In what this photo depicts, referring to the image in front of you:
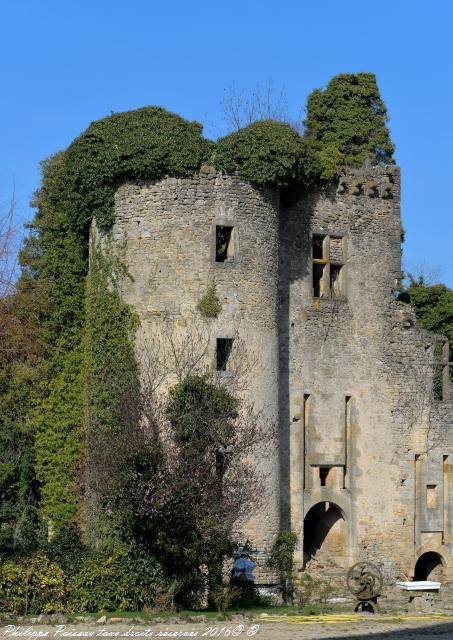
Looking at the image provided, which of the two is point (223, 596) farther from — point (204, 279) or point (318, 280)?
point (318, 280)

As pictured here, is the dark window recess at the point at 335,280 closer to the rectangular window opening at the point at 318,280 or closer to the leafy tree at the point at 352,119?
the rectangular window opening at the point at 318,280

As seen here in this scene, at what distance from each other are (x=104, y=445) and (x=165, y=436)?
1.35m

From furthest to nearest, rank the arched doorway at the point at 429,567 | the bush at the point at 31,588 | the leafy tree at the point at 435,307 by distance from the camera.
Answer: the leafy tree at the point at 435,307 → the arched doorway at the point at 429,567 → the bush at the point at 31,588

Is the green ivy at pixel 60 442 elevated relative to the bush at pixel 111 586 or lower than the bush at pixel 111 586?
elevated

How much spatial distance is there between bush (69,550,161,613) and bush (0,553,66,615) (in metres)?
0.36

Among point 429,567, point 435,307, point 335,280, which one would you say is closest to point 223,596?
point 335,280

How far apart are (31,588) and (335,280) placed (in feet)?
48.5

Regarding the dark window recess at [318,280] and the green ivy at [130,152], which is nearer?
the green ivy at [130,152]

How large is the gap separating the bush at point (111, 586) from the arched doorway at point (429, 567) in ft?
43.2

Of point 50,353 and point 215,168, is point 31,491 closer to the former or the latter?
point 50,353

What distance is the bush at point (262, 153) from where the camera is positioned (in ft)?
115

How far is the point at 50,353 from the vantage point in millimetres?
37156

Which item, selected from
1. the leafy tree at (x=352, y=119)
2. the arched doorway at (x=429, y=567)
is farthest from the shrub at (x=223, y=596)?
the leafy tree at (x=352, y=119)

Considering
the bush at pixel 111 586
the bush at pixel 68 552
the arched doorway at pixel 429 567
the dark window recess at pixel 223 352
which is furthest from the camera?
the arched doorway at pixel 429 567
